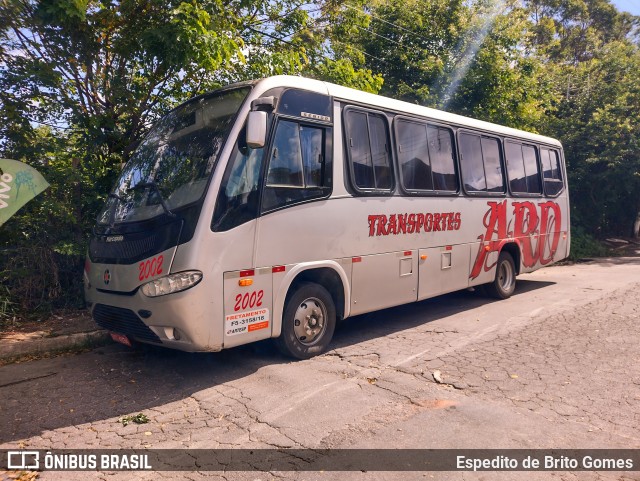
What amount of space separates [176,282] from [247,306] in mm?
767

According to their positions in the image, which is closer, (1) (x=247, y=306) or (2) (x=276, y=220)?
(1) (x=247, y=306)

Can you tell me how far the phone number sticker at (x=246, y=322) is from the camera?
5.04 metres

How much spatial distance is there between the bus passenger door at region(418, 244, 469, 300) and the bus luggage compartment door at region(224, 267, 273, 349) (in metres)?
2.82

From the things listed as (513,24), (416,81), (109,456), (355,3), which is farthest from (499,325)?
(513,24)

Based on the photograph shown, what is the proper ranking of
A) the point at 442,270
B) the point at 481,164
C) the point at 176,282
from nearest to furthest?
the point at 176,282 → the point at 442,270 → the point at 481,164

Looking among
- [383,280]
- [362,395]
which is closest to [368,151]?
[383,280]

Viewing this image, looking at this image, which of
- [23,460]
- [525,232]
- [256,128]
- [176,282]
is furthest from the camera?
[525,232]

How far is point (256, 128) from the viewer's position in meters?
5.02

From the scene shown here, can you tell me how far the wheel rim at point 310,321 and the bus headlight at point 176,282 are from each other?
1406mm

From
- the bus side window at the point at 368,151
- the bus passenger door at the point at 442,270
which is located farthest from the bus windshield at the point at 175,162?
the bus passenger door at the point at 442,270

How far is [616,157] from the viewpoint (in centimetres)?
1723

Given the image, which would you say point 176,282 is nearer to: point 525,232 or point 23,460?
point 23,460

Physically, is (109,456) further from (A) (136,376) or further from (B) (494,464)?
(B) (494,464)

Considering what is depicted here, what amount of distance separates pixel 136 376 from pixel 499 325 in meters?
5.01
